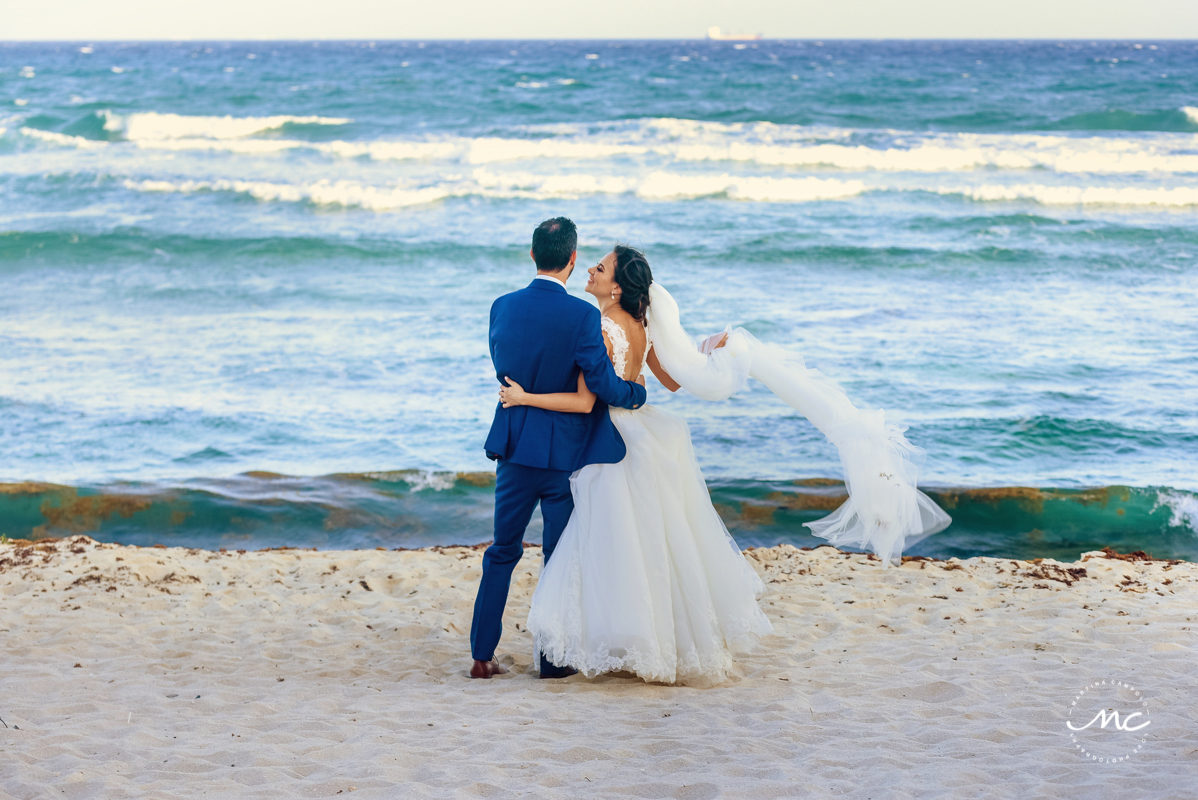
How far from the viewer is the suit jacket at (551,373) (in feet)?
12.2

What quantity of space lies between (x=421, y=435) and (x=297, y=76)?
40.7 meters

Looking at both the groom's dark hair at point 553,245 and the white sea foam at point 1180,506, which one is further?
the white sea foam at point 1180,506

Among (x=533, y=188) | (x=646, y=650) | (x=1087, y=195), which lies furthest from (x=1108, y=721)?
(x=1087, y=195)

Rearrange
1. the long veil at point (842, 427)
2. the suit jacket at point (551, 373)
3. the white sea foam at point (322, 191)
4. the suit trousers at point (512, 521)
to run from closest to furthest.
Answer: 1. the suit jacket at point (551, 373)
2. the suit trousers at point (512, 521)
3. the long veil at point (842, 427)
4. the white sea foam at point (322, 191)

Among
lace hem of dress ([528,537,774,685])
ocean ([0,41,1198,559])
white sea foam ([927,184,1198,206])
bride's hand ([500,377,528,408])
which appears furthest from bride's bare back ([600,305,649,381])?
white sea foam ([927,184,1198,206])

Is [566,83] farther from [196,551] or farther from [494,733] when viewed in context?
[494,733]

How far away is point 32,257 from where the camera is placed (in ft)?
51.5

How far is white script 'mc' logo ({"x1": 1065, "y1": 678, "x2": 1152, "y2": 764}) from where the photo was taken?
119 inches

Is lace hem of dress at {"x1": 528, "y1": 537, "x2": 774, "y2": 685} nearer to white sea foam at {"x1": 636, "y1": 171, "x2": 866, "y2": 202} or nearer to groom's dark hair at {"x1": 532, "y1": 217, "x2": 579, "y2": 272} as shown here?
groom's dark hair at {"x1": 532, "y1": 217, "x2": 579, "y2": 272}

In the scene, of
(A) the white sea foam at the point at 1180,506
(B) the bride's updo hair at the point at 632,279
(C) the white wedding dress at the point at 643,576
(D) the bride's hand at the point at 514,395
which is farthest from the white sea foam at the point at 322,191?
(C) the white wedding dress at the point at 643,576

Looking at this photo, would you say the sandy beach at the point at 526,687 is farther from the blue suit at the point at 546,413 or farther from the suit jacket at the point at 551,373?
the suit jacket at the point at 551,373

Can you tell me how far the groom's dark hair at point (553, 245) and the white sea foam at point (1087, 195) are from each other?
17664mm

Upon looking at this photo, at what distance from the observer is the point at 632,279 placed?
3.94 meters

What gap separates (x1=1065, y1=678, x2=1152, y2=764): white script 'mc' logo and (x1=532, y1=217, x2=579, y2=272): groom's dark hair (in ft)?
8.69
